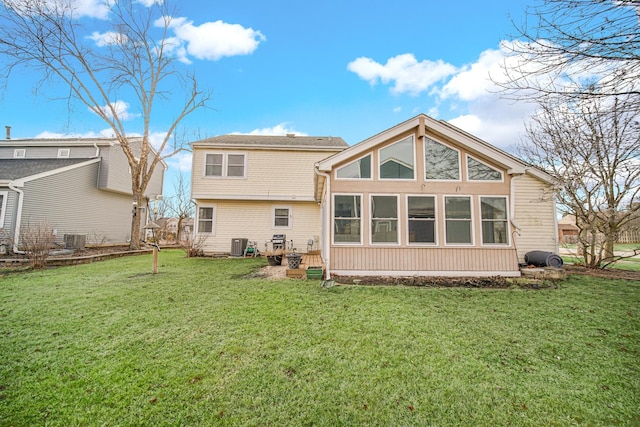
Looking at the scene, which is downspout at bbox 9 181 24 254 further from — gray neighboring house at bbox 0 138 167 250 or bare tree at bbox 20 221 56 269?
bare tree at bbox 20 221 56 269

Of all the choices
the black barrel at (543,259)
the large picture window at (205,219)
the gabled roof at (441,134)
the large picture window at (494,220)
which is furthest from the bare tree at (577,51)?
the large picture window at (205,219)

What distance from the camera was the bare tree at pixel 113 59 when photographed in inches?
484

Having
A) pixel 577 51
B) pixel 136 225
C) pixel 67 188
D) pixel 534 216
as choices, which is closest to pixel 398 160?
pixel 577 51

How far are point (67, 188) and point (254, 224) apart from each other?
10.5 m

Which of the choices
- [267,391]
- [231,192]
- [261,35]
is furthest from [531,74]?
[261,35]

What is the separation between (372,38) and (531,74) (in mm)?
10359

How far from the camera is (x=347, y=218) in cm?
798

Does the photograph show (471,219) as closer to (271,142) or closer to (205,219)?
(271,142)

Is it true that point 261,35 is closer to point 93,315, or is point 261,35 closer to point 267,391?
point 93,315

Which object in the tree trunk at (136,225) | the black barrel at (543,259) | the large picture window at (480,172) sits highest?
the large picture window at (480,172)

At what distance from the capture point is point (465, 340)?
392cm

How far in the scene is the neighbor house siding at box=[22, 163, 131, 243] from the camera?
12500mm

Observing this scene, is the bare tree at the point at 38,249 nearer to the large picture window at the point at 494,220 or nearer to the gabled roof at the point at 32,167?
the gabled roof at the point at 32,167

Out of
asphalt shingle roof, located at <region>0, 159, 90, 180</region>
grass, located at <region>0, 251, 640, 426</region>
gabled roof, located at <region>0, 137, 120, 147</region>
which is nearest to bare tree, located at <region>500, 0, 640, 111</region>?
grass, located at <region>0, 251, 640, 426</region>
